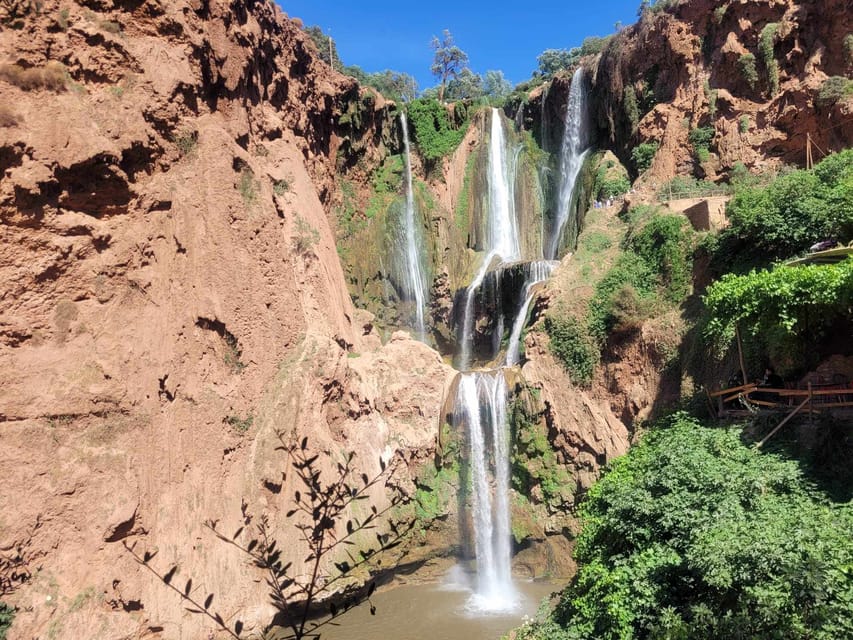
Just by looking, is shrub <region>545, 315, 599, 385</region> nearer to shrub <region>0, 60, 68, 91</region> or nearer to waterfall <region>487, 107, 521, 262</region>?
waterfall <region>487, 107, 521, 262</region>

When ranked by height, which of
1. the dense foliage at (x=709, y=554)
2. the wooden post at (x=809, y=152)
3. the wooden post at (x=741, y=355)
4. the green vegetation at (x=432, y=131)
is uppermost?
the green vegetation at (x=432, y=131)

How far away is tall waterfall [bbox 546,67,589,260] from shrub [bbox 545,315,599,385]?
10.6m

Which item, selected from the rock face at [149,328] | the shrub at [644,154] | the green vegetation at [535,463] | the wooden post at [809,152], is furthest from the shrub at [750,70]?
the rock face at [149,328]

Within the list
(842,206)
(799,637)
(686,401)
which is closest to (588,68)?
(842,206)

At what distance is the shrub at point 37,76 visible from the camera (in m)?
13.3

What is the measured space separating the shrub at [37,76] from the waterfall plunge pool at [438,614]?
52.8 ft

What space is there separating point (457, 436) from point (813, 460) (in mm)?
10842

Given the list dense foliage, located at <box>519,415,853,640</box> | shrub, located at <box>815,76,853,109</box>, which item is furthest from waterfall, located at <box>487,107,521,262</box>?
dense foliage, located at <box>519,415,853,640</box>

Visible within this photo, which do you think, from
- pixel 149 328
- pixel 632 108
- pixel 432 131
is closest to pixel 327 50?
pixel 432 131

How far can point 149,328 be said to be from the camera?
14734 millimetres

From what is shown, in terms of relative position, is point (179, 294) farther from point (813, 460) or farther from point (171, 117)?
point (813, 460)

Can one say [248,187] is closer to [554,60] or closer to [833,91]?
[833,91]

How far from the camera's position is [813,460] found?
1102 cm

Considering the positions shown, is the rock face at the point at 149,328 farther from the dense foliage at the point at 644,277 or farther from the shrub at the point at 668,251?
the shrub at the point at 668,251
